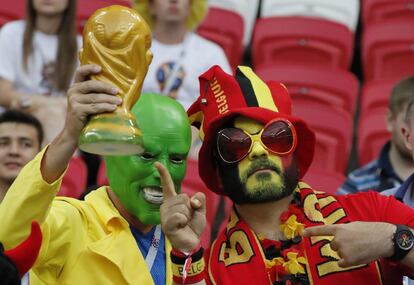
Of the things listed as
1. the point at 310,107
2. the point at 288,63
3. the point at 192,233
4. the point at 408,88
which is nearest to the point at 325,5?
the point at 288,63

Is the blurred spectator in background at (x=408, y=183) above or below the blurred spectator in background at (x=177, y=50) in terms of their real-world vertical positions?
above

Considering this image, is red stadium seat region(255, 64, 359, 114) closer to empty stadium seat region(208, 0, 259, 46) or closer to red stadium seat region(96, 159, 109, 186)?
A: empty stadium seat region(208, 0, 259, 46)

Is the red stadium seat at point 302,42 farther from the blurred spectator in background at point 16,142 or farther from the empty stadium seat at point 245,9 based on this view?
the blurred spectator in background at point 16,142

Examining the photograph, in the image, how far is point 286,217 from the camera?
352 cm

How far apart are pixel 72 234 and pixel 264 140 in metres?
0.60

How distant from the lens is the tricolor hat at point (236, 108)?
3.52 meters

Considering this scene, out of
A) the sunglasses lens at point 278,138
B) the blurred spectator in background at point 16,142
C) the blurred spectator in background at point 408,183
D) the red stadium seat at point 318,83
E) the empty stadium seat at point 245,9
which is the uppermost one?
the sunglasses lens at point 278,138

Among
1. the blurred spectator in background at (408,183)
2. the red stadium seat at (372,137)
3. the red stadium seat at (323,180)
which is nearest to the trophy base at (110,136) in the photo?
the blurred spectator in background at (408,183)

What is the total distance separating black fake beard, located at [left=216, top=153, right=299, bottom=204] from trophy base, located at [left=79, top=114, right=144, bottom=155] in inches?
21.8

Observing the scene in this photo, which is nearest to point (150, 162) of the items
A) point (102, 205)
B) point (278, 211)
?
point (102, 205)

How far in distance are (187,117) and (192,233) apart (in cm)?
55

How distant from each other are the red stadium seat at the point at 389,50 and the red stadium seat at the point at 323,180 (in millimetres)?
1512

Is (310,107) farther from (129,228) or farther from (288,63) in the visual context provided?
(129,228)

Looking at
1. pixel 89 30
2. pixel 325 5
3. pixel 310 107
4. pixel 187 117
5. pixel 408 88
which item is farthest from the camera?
pixel 325 5
